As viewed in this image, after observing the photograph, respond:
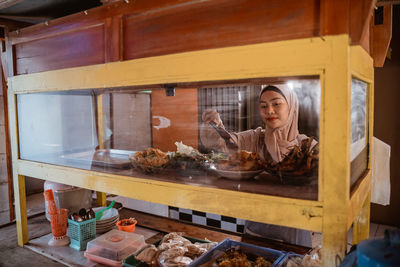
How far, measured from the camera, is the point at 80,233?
2082 millimetres

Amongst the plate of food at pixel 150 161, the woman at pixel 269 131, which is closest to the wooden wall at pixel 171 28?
the plate of food at pixel 150 161

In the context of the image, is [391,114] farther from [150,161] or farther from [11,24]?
[11,24]

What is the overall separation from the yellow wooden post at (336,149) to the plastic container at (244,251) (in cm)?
54

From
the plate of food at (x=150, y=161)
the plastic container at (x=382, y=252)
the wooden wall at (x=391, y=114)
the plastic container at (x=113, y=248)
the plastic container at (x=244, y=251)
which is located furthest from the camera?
the wooden wall at (x=391, y=114)

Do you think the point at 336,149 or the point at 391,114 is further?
the point at 391,114

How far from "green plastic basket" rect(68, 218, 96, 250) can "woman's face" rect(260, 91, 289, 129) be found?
1682 millimetres

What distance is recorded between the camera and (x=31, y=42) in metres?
2.15

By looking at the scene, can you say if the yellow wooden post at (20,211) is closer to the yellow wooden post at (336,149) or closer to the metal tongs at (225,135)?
the metal tongs at (225,135)

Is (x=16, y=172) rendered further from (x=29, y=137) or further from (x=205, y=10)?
(x=205, y=10)

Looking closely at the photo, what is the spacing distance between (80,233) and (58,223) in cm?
25

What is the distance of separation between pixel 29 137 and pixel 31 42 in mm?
758

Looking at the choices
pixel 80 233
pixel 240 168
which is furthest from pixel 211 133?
pixel 80 233

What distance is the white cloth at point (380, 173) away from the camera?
7.36 feet

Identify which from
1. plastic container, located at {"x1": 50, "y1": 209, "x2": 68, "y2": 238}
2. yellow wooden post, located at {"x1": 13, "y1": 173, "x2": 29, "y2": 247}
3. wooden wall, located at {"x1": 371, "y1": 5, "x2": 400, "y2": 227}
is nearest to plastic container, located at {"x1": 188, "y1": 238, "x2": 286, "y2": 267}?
plastic container, located at {"x1": 50, "y1": 209, "x2": 68, "y2": 238}
